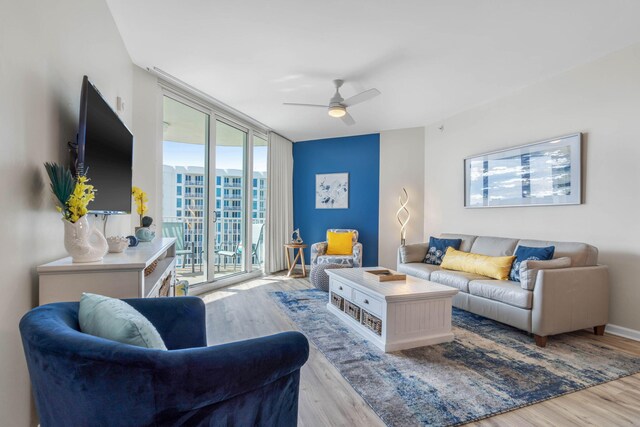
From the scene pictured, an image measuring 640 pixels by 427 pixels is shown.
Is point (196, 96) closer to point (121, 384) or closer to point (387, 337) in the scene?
point (387, 337)

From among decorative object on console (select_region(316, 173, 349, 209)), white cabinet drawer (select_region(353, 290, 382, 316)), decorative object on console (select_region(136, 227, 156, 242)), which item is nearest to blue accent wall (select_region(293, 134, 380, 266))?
decorative object on console (select_region(316, 173, 349, 209))

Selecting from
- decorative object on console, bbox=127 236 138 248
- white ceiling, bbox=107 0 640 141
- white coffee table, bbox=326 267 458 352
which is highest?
white ceiling, bbox=107 0 640 141

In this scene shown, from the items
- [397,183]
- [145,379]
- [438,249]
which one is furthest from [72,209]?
[397,183]

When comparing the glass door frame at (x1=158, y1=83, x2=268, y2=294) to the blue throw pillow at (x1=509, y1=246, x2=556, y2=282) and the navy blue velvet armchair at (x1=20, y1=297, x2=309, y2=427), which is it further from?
the blue throw pillow at (x1=509, y1=246, x2=556, y2=282)

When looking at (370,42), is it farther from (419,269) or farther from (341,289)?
(419,269)

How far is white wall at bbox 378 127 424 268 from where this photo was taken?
17.3 feet

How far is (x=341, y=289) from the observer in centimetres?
312

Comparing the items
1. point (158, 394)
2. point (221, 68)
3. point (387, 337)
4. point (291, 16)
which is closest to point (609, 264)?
point (387, 337)

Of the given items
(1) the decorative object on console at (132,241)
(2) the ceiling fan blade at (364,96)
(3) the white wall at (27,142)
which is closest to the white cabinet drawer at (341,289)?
(1) the decorative object on console at (132,241)

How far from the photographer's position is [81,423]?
674 mm

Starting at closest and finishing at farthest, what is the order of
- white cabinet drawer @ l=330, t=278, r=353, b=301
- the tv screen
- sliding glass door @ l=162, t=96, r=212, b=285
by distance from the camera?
the tv screen, white cabinet drawer @ l=330, t=278, r=353, b=301, sliding glass door @ l=162, t=96, r=212, b=285

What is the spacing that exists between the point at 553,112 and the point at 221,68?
3.61 metres

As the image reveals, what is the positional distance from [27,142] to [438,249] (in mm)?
4109

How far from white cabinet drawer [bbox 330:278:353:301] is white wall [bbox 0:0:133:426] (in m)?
2.19
